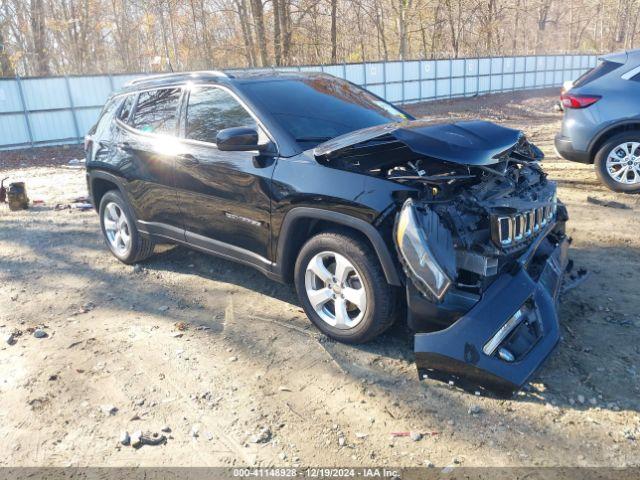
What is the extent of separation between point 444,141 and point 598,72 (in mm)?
4999

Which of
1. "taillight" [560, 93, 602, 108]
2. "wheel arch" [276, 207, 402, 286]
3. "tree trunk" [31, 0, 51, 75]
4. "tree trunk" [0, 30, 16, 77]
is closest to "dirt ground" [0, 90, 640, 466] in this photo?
"wheel arch" [276, 207, 402, 286]

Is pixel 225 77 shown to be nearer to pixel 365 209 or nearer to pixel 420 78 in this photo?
pixel 365 209

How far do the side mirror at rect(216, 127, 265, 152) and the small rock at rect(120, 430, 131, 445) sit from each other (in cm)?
197

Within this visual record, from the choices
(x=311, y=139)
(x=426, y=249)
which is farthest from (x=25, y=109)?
(x=426, y=249)

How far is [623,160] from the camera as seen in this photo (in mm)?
6766

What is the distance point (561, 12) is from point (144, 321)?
198 ft

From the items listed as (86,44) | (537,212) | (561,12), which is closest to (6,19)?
(86,44)

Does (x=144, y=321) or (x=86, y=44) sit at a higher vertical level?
(x=86, y=44)

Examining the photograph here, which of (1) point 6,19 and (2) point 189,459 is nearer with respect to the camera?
(2) point 189,459

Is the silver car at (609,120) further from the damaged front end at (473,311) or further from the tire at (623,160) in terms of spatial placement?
the damaged front end at (473,311)

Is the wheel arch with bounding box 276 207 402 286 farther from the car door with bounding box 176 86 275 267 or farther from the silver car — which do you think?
the silver car

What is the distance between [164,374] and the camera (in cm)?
346

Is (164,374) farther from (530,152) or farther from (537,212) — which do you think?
(530,152)

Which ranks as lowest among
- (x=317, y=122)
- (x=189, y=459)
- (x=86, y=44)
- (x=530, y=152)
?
(x=189, y=459)
